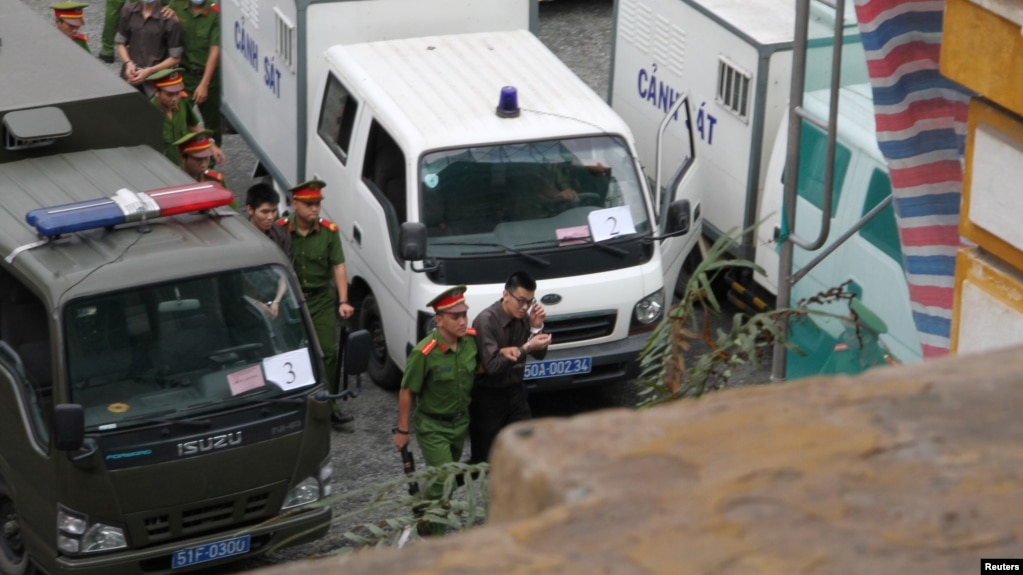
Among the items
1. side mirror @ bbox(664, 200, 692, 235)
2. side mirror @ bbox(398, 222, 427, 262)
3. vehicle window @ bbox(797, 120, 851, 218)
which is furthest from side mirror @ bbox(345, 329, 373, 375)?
vehicle window @ bbox(797, 120, 851, 218)

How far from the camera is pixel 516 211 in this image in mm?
9078

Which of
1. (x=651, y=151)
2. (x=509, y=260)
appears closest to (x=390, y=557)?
(x=509, y=260)

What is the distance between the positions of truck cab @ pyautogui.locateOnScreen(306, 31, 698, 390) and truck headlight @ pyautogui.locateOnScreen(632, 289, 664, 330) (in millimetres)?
12

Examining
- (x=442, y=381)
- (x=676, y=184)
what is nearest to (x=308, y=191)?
(x=442, y=381)

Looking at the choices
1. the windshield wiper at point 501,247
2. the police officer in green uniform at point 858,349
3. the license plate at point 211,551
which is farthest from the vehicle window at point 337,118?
the police officer in green uniform at point 858,349

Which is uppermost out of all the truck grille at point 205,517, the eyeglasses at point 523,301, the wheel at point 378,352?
the eyeglasses at point 523,301

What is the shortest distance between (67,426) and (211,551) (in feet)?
3.42

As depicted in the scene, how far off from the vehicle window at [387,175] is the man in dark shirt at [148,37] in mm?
3814

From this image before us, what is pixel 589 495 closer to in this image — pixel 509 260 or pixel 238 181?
pixel 509 260

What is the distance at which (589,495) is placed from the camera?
70.4 inches

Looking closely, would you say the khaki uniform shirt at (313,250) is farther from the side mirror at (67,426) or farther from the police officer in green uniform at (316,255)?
the side mirror at (67,426)

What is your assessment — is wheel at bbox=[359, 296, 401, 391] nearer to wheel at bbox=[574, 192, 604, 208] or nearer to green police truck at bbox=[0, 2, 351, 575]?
wheel at bbox=[574, 192, 604, 208]

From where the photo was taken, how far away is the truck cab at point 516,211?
8969 millimetres

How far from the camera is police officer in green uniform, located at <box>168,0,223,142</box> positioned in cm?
1295
